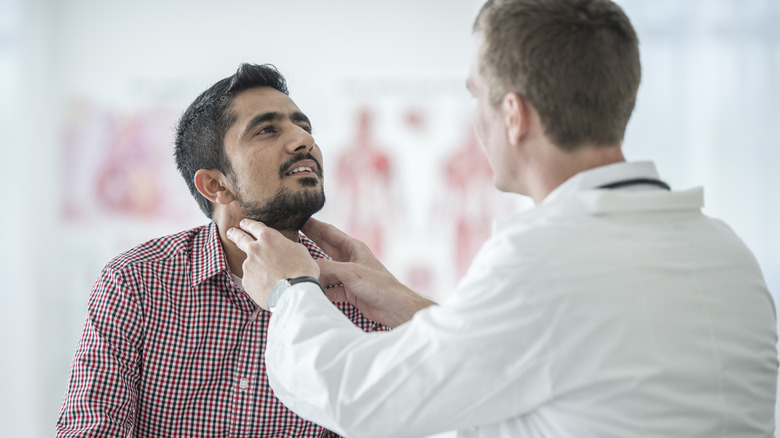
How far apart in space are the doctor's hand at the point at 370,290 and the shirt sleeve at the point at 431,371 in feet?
1.51

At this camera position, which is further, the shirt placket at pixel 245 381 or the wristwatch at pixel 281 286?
the shirt placket at pixel 245 381

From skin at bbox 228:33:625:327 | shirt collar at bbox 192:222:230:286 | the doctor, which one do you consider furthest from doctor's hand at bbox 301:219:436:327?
the doctor

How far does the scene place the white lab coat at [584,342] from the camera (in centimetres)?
99

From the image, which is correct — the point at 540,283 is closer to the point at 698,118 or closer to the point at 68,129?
the point at 698,118

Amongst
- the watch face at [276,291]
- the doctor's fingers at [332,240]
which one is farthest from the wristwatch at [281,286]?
the doctor's fingers at [332,240]

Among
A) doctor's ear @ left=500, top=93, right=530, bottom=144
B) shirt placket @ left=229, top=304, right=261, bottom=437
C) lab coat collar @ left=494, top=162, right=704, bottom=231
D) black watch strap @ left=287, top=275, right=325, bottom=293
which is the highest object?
doctor's ear @ left=500, top=93, right=530, bottom=144

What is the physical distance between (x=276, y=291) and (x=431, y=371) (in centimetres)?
43

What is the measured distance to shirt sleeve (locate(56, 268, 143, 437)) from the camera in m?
1.48

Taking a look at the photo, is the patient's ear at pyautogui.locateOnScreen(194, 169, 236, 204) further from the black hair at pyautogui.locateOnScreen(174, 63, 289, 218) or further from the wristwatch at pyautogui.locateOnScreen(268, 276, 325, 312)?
the wristwatch at pyautogui.locateOnScreen(268, 276, 325, 312)

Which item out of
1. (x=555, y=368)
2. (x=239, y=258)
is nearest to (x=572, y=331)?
(x=555, y=368)

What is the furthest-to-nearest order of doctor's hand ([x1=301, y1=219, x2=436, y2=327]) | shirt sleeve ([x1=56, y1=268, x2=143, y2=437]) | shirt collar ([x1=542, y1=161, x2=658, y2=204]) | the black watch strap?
1. doctor's hand ([x1=301, y1=219, x2=436, y2=327])
2. shirt sleeve ([x1=56, y1=268, x2=143, y2=437])
3. the black watch strap
4. shirt collar ([x1=542, y1=161, x2=658, y2=204])

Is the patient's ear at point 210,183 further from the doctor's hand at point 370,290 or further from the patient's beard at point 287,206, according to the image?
the doctor's hand at point 370,290

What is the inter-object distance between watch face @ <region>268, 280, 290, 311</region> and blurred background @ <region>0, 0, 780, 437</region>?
2.01 metres

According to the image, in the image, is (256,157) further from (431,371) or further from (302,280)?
(431,371)
